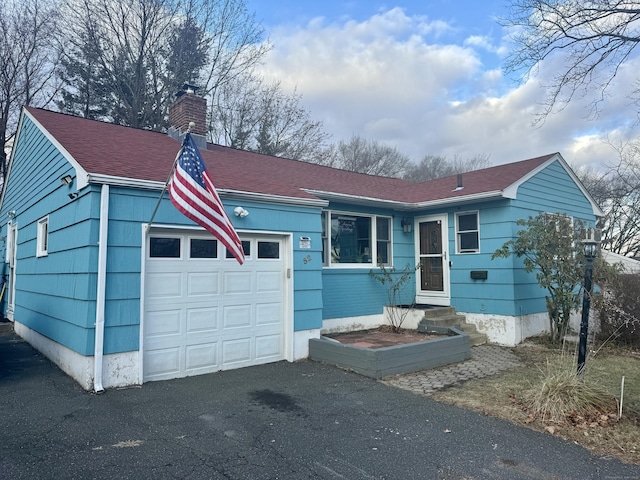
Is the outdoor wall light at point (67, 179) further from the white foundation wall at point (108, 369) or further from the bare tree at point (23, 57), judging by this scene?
the bare tree at point (23, 57)

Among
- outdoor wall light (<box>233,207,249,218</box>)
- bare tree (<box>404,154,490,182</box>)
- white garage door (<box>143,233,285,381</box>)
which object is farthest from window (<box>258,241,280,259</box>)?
bare tree (<box>404,154,490,182</box>)

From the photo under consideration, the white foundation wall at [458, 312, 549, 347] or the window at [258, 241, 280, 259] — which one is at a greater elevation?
the window at [258, 241, 280, 259]

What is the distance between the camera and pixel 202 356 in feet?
20.7

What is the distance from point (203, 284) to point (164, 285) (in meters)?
0.59

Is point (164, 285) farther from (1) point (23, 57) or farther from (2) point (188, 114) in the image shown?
(1) point (23, 57)

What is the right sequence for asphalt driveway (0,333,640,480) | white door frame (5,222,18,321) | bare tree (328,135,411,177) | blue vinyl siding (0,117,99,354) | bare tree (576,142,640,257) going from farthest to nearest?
bare tree (328,135,411,177)
bare tree (576,142,640,257)
white door frame (5,222,18,321)
blue vinyl siding (0,117,99,354)
asphalt driveway (0,333,640,480)

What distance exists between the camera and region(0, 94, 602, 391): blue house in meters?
5.58

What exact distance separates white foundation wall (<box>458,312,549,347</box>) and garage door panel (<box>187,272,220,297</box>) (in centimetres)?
577

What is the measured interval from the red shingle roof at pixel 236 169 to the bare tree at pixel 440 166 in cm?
2253

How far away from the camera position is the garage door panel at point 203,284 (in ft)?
20.5

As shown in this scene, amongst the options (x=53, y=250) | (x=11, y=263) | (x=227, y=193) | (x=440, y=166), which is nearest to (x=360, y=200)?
(x=227, y=193)

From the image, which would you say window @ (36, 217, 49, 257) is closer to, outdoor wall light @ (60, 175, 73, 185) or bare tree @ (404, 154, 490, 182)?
outdoor wall light @ (60, 175, 73, 185)

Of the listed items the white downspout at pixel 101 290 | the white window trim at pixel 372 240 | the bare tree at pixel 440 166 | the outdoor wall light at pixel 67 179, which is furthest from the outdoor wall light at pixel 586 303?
the bare tree at pixel 440 166

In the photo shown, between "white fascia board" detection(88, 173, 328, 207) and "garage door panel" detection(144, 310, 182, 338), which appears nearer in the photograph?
"white fascia board" detection(88, 173, 328, 207)
